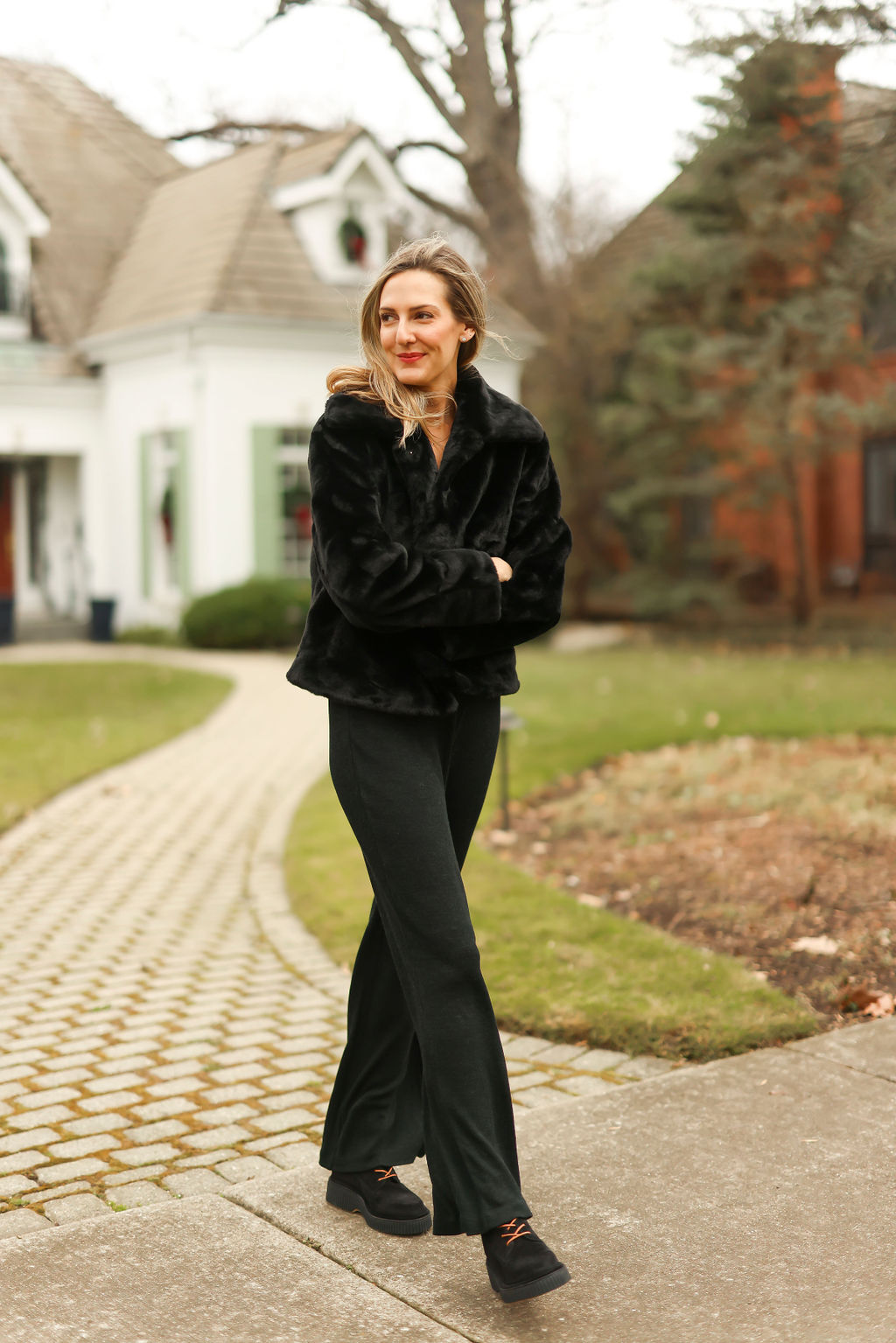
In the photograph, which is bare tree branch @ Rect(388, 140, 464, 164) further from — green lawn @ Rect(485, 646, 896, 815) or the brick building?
green lawn @ Rect(485, 646, 896, 815)

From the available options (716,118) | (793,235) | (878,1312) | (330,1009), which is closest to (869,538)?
(793,235)

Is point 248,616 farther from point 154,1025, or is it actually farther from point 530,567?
point 530,567

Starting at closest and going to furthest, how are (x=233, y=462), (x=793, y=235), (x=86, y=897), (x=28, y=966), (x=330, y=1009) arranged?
(x=330, y=1009) → (x=28, y=966) → (x=86, y=897) → (x=793, y=235) → (x=233, y=462)

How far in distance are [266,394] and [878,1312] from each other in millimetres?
17164

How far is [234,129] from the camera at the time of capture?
24.4 meters

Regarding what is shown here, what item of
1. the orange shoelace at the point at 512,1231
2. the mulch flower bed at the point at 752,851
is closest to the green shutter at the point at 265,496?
the mulch flower bed at the point at 752,851

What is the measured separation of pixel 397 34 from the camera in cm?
1933

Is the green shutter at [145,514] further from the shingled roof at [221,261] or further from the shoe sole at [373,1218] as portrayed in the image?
the shoe sole at [373,1218]

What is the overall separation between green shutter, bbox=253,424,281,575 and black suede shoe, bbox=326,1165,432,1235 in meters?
15.9

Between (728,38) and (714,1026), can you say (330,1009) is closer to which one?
(714,1026)

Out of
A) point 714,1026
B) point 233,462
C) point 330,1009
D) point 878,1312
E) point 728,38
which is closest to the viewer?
point 878,1312

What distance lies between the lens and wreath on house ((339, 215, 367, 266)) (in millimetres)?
20000

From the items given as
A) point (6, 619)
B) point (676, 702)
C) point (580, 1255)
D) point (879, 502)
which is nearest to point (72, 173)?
point (6, 619)

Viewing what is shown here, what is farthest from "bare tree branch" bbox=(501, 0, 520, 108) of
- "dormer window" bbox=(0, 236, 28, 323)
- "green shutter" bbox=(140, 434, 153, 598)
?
"dormer window" bbox=(0, 236, 28, 323)
